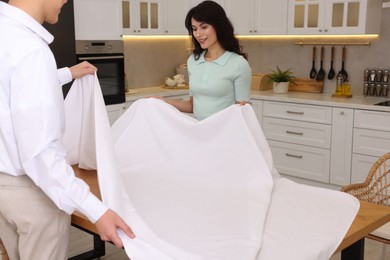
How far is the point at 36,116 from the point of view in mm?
1438

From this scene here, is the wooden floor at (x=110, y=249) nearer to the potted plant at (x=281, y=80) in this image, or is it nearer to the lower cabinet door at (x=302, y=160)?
the lower cabinet door at (x=302, y=160)

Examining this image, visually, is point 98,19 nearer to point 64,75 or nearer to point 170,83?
point 170,83

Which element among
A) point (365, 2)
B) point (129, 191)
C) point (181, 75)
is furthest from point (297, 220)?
point (181, 75)

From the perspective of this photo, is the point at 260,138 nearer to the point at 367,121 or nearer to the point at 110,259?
the point at 110,259

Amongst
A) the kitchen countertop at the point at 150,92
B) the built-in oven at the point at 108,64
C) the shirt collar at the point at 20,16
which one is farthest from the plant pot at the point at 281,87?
the shirt collar at the point at 20,16

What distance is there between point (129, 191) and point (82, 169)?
38 centimetres

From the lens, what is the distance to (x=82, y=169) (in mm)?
2396

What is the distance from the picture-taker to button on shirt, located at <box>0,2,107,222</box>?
1.44 metres

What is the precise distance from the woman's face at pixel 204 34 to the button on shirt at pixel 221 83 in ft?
0.36

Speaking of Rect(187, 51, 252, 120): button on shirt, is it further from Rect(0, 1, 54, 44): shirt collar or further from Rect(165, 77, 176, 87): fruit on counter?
Rect(165, 77, 176, 87): fruit on counter

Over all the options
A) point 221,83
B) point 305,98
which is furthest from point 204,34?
point 305,98

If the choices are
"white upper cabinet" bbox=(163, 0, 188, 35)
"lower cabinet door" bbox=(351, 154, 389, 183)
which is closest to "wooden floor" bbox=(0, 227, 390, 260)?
"lower cabinet door" bbox=(351, 154, 389, 183)

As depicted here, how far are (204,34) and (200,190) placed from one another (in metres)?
1.14

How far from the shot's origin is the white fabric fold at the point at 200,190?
1.67 meters
